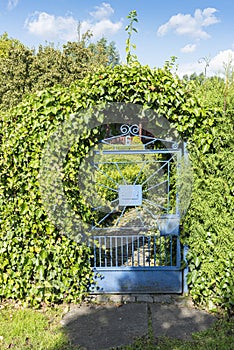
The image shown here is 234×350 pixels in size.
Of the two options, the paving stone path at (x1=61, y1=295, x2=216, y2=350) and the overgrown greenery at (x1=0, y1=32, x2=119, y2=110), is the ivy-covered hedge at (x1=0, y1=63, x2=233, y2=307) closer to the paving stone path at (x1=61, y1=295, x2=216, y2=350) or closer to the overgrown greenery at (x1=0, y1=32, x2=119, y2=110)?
the paving stone path at (x1=61, y1=295, x2=216, y2=350)

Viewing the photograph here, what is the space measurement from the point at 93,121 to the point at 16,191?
40.9 inches

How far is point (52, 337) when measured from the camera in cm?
296

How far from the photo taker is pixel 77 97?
3301 mm

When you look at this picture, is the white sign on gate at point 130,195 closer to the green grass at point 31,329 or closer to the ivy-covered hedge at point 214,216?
the ivy-covered hedge at point 214,216

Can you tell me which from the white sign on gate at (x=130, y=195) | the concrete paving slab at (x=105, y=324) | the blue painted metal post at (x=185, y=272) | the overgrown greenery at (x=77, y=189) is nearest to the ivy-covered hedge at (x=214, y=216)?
the overgrown greenery at (x=77, y=189)

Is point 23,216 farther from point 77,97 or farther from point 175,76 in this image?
point 175,76

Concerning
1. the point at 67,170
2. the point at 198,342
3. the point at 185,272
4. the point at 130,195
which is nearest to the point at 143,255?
the point at 185,272

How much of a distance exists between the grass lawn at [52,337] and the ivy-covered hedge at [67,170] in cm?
24

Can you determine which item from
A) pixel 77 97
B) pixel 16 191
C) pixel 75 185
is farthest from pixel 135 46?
pixel 16 191

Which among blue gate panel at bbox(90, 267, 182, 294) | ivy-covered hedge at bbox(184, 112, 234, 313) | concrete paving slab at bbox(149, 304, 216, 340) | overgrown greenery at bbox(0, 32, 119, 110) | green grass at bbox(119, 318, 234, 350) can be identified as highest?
overgrown greenery at bbox(0, 32, 119, 110)

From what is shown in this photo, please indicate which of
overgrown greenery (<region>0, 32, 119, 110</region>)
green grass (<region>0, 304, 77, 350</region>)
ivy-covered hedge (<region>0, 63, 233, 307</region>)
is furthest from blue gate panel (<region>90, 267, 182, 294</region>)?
overgrown greenery (<region>0, 32, 119, 110</region>)

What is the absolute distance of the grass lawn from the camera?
111 inches

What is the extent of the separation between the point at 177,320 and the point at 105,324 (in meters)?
0.68

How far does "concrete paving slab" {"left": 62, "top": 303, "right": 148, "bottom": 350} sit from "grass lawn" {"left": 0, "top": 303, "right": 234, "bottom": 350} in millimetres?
90
